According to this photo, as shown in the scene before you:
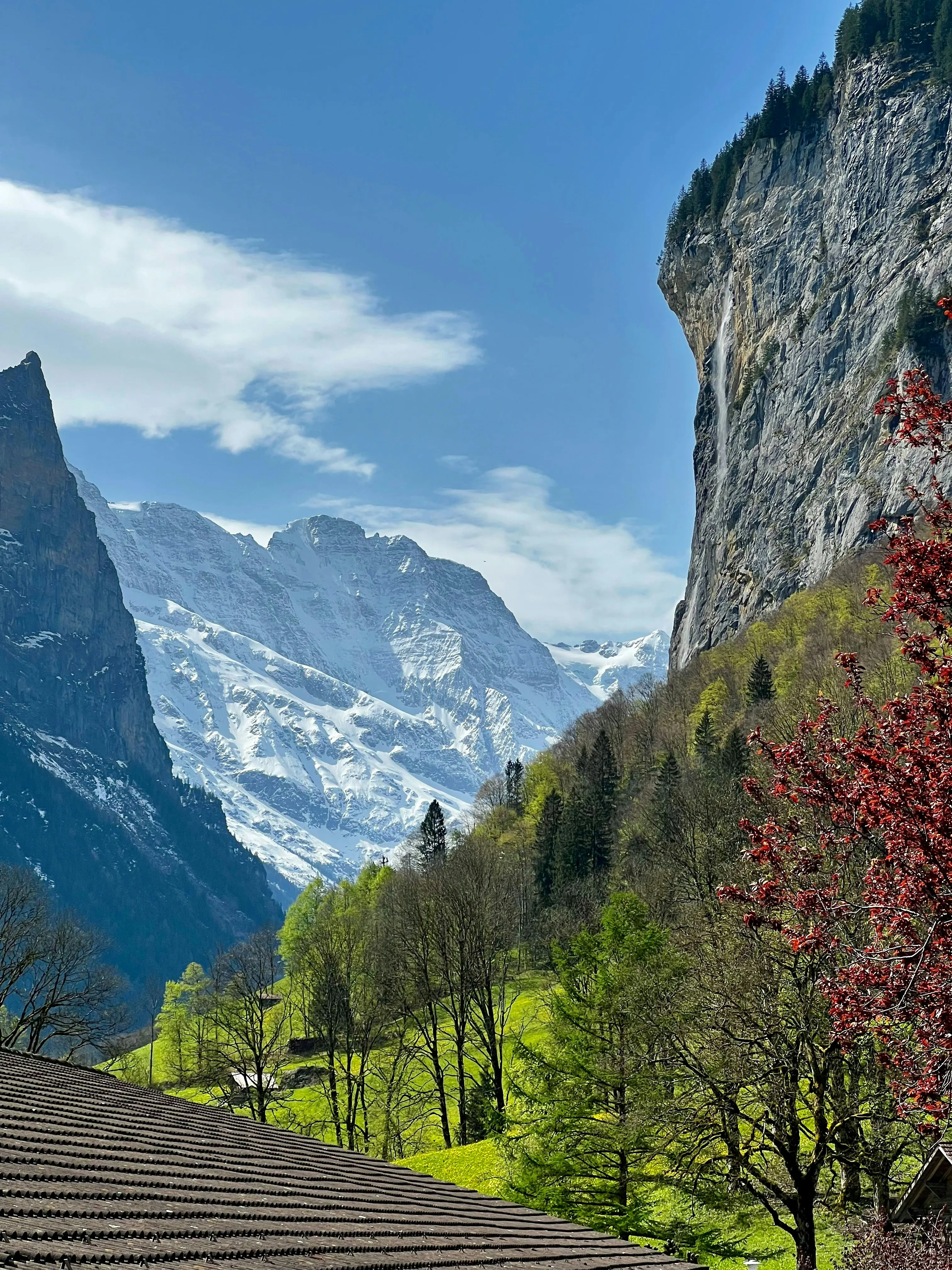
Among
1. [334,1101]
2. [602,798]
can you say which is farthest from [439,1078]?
[602,798]

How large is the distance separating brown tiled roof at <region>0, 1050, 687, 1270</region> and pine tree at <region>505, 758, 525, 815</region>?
111 m

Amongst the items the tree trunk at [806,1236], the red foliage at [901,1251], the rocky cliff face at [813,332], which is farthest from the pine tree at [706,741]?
the red foliage at [901,1251]

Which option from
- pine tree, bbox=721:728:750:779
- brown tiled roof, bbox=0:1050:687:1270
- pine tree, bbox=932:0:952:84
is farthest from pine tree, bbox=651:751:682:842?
pine tree, bbox=932:0:952:84

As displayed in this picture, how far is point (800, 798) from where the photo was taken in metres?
13.5

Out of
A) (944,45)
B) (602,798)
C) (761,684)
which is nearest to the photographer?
(761,684)

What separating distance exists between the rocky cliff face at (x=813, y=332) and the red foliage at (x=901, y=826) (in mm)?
117487

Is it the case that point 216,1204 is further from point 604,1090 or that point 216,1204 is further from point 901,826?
point 604,1090

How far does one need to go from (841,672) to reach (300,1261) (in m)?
57.0

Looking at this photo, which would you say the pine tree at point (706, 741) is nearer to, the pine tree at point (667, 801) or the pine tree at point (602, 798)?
the pine tree at point (667, 801)

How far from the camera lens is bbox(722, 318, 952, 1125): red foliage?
11.0 m

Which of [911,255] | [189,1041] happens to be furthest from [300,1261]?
[911,255]

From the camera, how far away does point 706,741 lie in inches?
3295

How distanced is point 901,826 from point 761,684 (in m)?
80.7

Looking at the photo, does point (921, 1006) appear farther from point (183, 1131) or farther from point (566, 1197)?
point (566, 1197)
